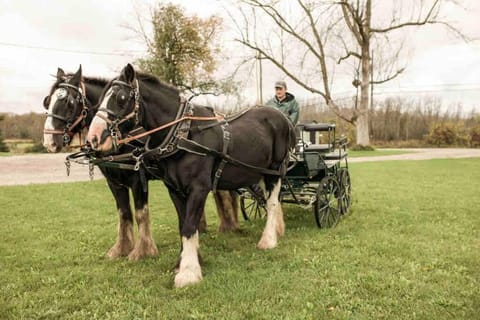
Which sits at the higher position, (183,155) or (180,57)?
(180,57)

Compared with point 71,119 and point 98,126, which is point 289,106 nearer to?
point 71,119

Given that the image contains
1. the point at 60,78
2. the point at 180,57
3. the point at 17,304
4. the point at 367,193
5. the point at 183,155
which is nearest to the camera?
the point at 17,304

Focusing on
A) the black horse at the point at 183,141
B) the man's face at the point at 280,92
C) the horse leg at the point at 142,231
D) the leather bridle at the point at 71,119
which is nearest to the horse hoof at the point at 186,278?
the black horse at the point at 183,141

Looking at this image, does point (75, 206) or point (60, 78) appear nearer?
point (60, 78)

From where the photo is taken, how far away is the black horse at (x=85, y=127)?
4.48 m

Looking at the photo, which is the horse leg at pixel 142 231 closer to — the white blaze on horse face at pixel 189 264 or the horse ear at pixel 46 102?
the white blaze on horse face at pixel 189 264

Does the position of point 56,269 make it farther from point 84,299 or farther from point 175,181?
point 175,181

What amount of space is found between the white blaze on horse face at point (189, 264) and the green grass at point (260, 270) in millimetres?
138

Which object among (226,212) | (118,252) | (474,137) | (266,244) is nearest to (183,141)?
(118,252)

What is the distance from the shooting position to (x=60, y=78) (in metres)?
4.71

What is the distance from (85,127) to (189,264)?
7.01 feet

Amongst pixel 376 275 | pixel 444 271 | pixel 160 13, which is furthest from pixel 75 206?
pixel 160 13

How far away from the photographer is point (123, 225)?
547 centimetres

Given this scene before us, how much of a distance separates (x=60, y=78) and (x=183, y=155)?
1841mm
